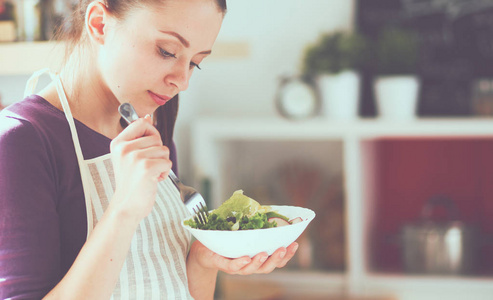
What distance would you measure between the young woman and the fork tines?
71mm

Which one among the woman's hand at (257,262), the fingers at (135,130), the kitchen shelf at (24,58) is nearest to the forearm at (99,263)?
the fingers at (135,130)

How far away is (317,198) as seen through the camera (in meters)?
2.71

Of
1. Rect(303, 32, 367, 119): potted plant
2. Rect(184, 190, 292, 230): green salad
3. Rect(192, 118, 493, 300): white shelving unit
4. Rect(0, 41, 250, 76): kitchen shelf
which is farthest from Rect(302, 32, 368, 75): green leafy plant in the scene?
Rect(184, 190, 292, 230): green salad

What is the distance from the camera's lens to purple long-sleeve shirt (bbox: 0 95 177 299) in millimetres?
796

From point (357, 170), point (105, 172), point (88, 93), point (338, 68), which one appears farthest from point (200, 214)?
point (338, 68)

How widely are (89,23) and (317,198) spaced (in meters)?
1.90

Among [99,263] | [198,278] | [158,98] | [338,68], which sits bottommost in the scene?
[198,278]

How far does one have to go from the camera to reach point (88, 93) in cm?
100

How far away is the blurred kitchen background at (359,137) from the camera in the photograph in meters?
2.51

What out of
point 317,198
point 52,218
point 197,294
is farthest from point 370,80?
point 52,218

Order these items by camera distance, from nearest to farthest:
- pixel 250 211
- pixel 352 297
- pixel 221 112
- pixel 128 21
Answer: pixel 128 21
pixel 250 211
pixel 352 297
pixel 221 112

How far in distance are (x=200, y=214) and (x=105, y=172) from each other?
183 mm

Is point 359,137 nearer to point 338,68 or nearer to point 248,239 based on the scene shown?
point 338,68

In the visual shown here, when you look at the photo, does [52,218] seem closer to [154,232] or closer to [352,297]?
[154,232]
